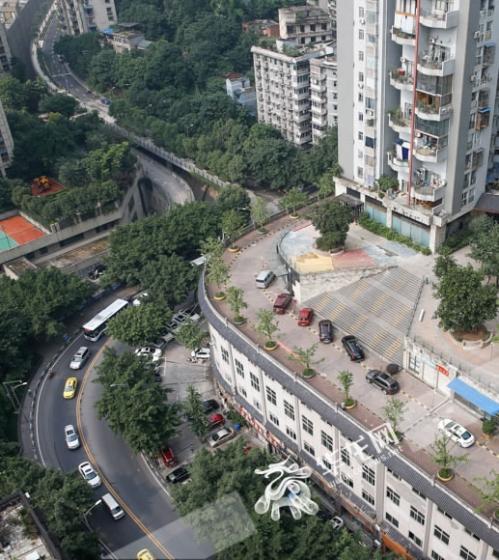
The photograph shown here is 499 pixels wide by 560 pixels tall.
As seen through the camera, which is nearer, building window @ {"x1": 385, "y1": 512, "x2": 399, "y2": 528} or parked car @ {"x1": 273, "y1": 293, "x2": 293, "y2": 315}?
building window @ {"x1": 385, "y1": 512, "x2": 399, "y2": 528}

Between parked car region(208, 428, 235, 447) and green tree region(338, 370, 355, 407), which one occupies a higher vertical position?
green tree region(338, 370, 355, 407)

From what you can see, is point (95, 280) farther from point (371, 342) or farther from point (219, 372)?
point (371, 342)

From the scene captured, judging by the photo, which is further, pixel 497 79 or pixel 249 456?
pixel 497 79

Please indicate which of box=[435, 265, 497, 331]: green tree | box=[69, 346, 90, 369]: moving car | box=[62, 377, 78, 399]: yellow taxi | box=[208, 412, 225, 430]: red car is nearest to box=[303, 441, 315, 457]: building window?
box=[208, 412, 225, 430]: red car

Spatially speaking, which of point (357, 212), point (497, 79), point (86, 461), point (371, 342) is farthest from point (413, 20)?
point (86, 461)

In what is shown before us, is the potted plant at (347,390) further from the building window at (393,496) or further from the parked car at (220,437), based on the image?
the parked car at (220,437)

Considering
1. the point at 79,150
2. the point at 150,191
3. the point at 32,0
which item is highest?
the point at 32,0

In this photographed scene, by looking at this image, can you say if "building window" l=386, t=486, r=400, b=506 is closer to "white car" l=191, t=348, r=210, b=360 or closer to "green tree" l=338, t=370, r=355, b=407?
"green tree" l=338, t=370, r=355, b=407
